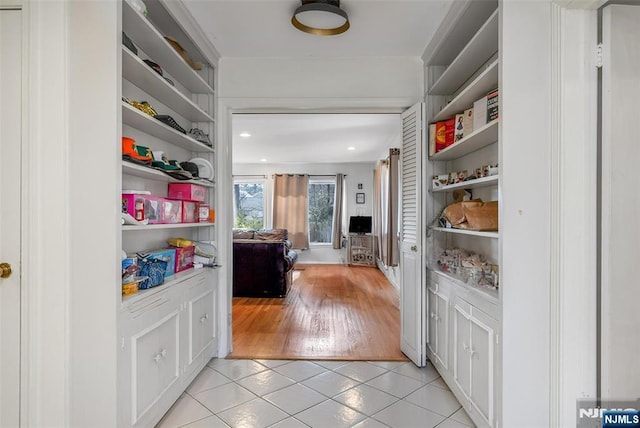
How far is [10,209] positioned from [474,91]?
2.42 metres

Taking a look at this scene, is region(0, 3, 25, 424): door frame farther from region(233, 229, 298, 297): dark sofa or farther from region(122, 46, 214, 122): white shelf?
region(233, 229, 298, 297): dark sofa

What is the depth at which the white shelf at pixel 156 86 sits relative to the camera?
161 centimetres

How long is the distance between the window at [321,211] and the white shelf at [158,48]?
549 centimetres

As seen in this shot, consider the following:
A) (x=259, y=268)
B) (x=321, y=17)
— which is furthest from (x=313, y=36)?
(x=259, y=268)

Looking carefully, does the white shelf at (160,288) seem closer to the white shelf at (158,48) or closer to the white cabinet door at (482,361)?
the white shelf at (158,48)

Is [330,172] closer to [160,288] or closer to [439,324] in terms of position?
[439,324]

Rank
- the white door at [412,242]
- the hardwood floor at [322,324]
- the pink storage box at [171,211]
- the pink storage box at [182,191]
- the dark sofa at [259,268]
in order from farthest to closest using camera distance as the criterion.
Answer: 1. the dark sofa at [259,268]
2. the hardwood floor at [322,324]
3. the white door at [412,242]
4. the pink storage box at [182,191]
5. the pink storage box at [171,211]

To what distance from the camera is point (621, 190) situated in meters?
1.37

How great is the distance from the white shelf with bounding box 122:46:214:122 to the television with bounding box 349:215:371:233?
5075 mm

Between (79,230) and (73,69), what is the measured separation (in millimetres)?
702

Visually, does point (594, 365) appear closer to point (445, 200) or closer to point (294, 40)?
point (445, 200)

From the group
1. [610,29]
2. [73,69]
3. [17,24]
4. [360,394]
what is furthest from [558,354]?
[17,24]

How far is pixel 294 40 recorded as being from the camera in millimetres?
2373

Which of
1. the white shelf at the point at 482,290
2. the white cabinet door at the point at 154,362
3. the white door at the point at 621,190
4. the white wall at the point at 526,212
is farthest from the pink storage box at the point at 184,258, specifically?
the white door at the point at 621,190
